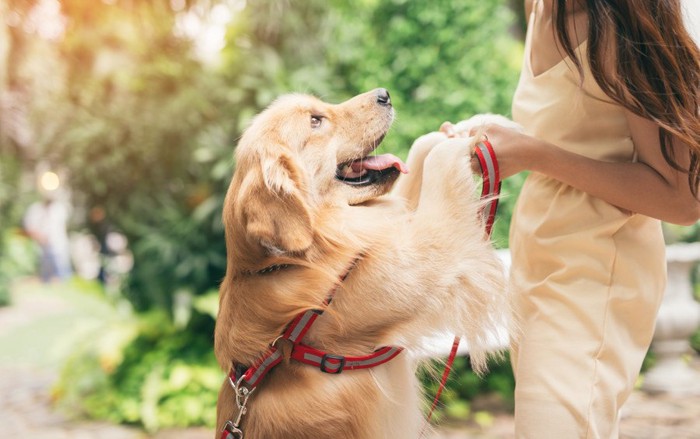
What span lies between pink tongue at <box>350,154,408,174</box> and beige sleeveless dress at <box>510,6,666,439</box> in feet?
1.38

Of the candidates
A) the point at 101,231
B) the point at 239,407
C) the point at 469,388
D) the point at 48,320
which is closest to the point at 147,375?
the point at 101,231

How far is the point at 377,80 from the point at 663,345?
3.04 metres

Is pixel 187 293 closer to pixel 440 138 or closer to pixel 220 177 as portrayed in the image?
pixel 220 177

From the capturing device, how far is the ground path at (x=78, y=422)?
4316 mm

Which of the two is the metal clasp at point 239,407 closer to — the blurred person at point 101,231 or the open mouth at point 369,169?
the open mouth at point 369,169

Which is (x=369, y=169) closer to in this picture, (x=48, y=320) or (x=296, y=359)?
(x=296, y=359)

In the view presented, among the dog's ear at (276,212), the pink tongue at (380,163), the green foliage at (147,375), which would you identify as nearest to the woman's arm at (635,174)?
the pink tongue at (380,163)

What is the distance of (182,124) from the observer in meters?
5.30

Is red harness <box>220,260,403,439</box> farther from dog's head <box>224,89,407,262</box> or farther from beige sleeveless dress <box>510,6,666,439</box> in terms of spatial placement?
beige sleeveless dress <box>510,6,666,439</box>

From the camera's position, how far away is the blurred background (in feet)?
15.9

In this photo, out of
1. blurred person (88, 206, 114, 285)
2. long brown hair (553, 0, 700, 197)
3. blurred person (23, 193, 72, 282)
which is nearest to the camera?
long brown hair (553, 0, 700, 197)

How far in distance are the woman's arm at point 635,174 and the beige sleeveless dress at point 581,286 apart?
0.20 ft

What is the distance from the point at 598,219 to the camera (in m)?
1.66

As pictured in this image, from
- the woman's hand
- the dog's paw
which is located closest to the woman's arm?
the woman's hand
